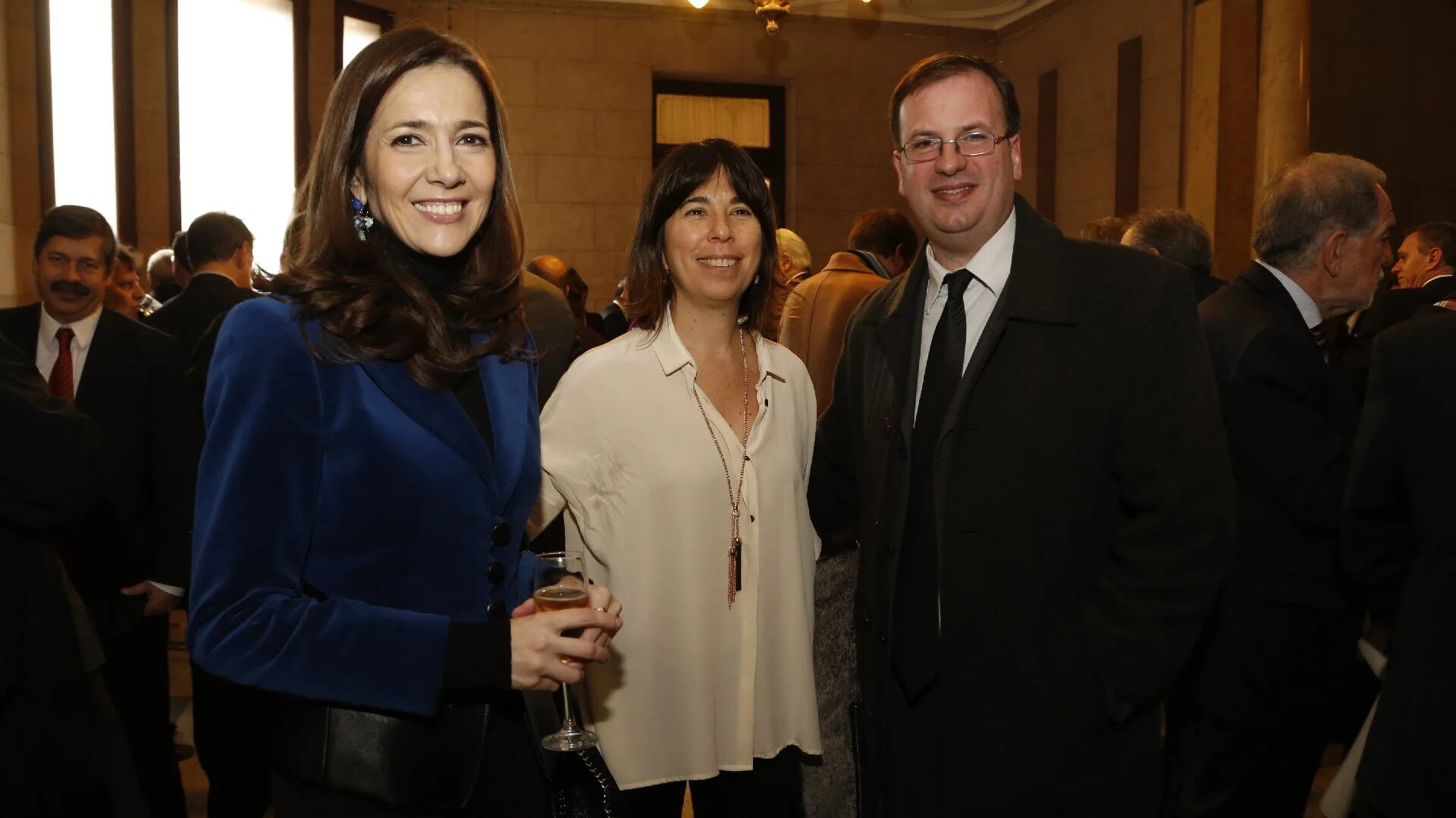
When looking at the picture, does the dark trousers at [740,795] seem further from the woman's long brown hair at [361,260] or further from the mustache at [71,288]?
the mustache at [71,288]

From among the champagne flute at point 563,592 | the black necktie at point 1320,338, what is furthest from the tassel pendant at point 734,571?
the black necktie at point 1320,338


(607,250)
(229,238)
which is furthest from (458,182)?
(607,250)

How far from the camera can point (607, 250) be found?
13.1 metres

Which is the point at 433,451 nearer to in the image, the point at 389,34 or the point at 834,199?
the point at 389,34

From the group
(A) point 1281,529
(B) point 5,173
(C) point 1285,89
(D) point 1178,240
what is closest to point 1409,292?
(D) point 1178,240

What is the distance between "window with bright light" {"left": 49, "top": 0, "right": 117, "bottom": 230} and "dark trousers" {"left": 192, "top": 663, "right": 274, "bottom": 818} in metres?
6.31

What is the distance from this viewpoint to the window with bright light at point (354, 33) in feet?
38.1

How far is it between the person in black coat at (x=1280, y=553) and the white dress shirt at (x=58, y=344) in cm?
349

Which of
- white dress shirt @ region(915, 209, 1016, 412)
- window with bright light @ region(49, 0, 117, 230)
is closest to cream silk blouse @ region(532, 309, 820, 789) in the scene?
white dress shirt @ region(915, 209, 1016, 412)

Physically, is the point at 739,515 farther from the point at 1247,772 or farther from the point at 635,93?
the point at 635,93

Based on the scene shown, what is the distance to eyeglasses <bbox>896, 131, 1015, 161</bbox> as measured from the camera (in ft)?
7.28

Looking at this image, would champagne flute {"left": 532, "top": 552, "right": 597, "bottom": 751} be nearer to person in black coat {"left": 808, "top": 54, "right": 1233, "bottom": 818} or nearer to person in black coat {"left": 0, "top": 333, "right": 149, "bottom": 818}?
person in black coat {"left": 808, "top": 54, "right": 1233, "bottom": 818}

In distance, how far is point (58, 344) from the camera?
3.71m

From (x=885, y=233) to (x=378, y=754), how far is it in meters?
4.52
